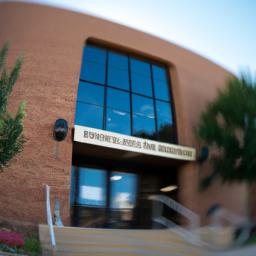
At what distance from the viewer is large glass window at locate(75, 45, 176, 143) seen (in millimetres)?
15648

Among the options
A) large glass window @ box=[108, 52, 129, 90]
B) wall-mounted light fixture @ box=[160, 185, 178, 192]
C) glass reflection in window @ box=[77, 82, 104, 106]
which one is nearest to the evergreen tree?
glass reflection in window @ box=[77, 82, 104, 106]

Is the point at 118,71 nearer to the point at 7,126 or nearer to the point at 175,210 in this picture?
the point at 175,210

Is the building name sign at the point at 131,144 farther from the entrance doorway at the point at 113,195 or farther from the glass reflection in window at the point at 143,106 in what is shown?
the entrance doorway at the point at 113,195

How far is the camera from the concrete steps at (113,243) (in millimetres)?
10305

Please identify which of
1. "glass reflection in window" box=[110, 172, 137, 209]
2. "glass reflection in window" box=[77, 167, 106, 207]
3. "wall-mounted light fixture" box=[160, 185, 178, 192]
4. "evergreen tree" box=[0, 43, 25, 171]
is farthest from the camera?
"wall-mounted light fixture" box=[160, 185, 178, 192]

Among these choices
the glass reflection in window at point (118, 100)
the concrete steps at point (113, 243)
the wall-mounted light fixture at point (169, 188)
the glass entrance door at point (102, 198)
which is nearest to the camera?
the concrete steps at point (113, 243)

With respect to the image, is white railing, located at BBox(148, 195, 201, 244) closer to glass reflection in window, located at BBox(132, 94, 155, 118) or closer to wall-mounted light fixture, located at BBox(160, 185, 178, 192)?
wall-mounted light fixture, located at BBox(160, 185, 178, 192)

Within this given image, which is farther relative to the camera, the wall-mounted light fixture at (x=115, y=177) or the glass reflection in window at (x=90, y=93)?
the wall-mounted light fixture at (x=115, y=177)

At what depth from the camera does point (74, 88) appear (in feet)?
48.6

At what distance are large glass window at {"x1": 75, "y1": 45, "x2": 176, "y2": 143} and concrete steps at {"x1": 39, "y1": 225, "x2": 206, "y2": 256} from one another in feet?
15.3

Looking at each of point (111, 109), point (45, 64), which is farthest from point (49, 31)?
point (111, 109)

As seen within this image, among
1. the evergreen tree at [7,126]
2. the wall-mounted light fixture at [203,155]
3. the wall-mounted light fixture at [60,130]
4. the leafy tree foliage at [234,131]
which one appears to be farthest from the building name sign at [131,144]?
the evergreen tree at [7,126]

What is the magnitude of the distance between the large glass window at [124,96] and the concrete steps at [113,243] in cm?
468

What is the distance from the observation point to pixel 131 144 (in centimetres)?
1533
